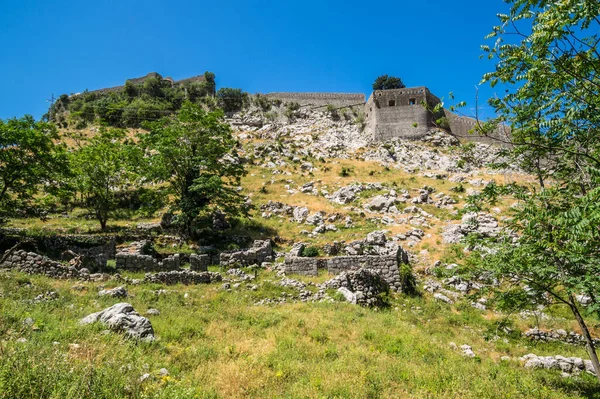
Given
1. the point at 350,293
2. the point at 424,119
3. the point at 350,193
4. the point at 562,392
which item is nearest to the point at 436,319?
the point at 350,293

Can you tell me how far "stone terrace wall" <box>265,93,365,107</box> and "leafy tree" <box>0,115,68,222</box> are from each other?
1593 inches

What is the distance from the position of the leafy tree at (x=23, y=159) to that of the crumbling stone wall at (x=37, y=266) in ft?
25.0

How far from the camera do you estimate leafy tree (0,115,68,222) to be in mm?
16562

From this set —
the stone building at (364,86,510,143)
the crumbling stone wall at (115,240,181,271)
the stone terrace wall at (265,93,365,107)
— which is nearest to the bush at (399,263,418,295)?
the crumbling stone wall at (115,240,181,271)

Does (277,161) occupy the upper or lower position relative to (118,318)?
upper

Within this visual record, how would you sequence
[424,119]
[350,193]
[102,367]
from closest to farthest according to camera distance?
[102,367] → [350,193] → [424,119]

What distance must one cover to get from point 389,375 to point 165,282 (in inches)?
396

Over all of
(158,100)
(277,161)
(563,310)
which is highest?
(158,100)

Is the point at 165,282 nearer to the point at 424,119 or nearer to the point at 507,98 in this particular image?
the point at 507,98

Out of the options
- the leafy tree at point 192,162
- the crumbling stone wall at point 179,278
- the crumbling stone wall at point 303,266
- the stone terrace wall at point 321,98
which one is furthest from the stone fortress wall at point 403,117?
the crumbling stone wall at point 179,278

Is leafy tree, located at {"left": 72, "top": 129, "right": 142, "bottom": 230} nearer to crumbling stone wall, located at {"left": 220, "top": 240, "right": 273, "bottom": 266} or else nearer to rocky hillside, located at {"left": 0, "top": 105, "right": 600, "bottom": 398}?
rocky hillside, located at {"left": 0, "top": 105, "right": 600, "bottom": 398}

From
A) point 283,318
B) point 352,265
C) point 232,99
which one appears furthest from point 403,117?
point 283,318

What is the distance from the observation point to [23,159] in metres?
17.0

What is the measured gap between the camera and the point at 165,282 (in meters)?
12.8
